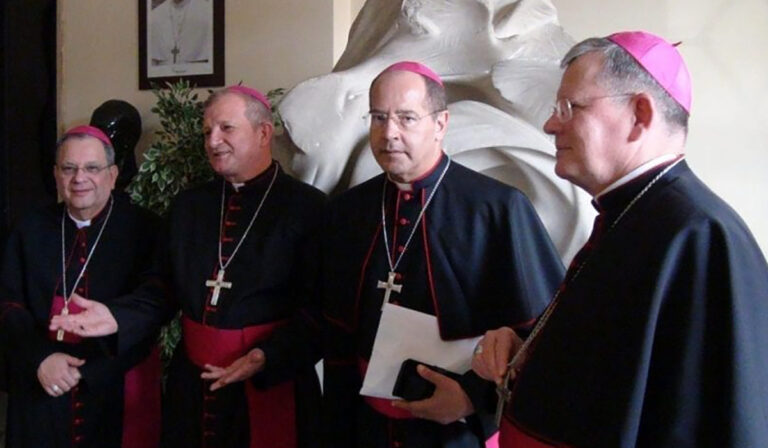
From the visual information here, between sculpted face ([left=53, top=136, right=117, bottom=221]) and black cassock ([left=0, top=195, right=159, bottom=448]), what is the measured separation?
11 centimetres

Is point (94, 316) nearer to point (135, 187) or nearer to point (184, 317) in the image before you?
point (184, 317)

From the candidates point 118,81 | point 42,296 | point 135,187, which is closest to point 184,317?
point 42,296

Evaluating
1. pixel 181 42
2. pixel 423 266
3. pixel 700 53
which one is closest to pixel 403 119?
pixel 423 266

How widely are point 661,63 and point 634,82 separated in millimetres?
57

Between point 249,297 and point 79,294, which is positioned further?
point 79,294

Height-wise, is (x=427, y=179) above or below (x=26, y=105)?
below

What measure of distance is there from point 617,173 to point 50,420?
6.71 feet

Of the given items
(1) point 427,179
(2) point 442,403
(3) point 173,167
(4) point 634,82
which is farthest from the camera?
(3) point 173,167

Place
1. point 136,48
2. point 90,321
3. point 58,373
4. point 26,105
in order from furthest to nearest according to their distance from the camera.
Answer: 1. point 26,105
2. point 136,48
3. point 58,373
4. point 90,321

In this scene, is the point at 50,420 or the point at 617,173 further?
the point at 50,420

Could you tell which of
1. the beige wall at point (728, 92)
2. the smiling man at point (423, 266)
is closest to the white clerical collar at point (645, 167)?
the smiling man at point (423, 266)

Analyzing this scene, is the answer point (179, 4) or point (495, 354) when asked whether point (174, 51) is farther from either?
point (495, 354)

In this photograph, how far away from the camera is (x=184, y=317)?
7.26 ft

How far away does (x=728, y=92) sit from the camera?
3.09m
